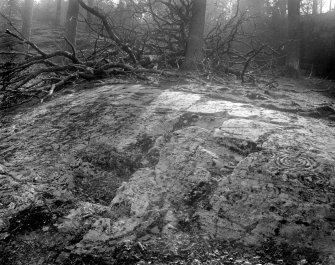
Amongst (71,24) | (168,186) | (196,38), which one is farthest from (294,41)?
(168,186)

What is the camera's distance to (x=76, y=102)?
127 inches

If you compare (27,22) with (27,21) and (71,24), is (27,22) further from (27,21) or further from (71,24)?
(71,24)

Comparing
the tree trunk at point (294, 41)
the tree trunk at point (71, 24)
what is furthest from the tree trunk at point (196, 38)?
the tree trunk at point (71, 24)

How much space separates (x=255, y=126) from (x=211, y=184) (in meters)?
0.81

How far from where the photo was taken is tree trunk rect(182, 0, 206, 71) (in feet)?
18.0

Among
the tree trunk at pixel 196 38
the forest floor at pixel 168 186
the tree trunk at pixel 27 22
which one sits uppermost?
the tree trunk at pixel 27 22

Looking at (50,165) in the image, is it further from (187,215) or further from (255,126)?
(255,126)

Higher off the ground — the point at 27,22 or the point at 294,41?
the point at 27,22

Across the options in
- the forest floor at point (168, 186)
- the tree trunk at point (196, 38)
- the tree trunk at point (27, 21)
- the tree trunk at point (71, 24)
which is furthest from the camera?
the tree trunk at point (27, 21)

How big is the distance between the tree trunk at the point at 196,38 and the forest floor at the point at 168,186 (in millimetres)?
2712

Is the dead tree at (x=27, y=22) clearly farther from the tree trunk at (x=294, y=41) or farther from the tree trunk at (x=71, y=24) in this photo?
the tree trunk at (x=294, y=41)

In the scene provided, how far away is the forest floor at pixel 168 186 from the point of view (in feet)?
4.67

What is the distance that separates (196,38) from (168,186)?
423cm

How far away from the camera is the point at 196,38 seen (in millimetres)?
5523
